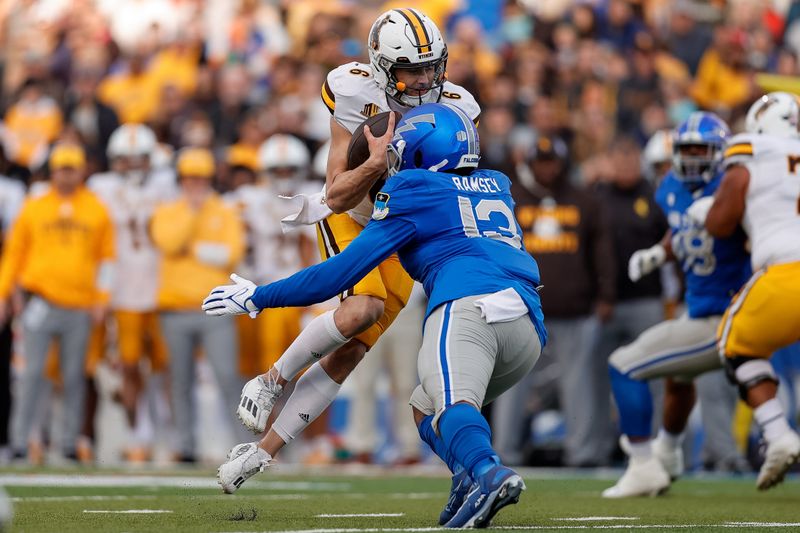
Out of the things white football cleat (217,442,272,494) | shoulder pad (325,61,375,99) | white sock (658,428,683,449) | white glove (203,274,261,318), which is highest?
shoulder pad (325,61,375,99)

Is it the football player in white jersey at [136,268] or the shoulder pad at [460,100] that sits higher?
the shoulder pad at [460,100]

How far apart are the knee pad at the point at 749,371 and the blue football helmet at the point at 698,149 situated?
1331 mm

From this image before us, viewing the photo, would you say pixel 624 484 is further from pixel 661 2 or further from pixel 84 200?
pixel 661 2

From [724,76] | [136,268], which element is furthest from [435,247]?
[724,76]

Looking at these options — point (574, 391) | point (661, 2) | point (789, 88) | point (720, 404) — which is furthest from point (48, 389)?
point (661, 2)

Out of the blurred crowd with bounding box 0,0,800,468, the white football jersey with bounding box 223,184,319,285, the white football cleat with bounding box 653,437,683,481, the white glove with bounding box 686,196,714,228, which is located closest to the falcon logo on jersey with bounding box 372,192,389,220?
the white glove with bounding box 686,196,714,228

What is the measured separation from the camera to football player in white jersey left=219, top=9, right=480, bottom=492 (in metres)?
6.61

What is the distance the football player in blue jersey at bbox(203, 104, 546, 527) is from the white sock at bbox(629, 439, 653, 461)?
2.66 meters

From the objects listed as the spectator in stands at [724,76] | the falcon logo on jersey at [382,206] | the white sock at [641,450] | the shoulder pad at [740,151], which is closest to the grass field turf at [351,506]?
the white sock at [641,450]

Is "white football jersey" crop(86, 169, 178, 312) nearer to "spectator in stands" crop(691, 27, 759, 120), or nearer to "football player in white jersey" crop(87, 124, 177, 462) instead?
"football player in white jersey" crop(87, 124, 177, 462)

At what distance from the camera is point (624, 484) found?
855cm

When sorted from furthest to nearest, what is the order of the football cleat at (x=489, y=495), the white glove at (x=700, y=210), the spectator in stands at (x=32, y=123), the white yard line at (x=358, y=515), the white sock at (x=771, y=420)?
the spectator in stands at (x=32, y=123), the white glove at (x=700, y=210), the white sock at (x=771, y=420), the white yard line at (x=358, y=515), the football cleat at (x=489, y=495)

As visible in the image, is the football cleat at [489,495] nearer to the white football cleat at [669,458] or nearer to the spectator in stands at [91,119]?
the white football cleat at [669,458]

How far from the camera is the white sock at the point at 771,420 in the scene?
7762 mm
